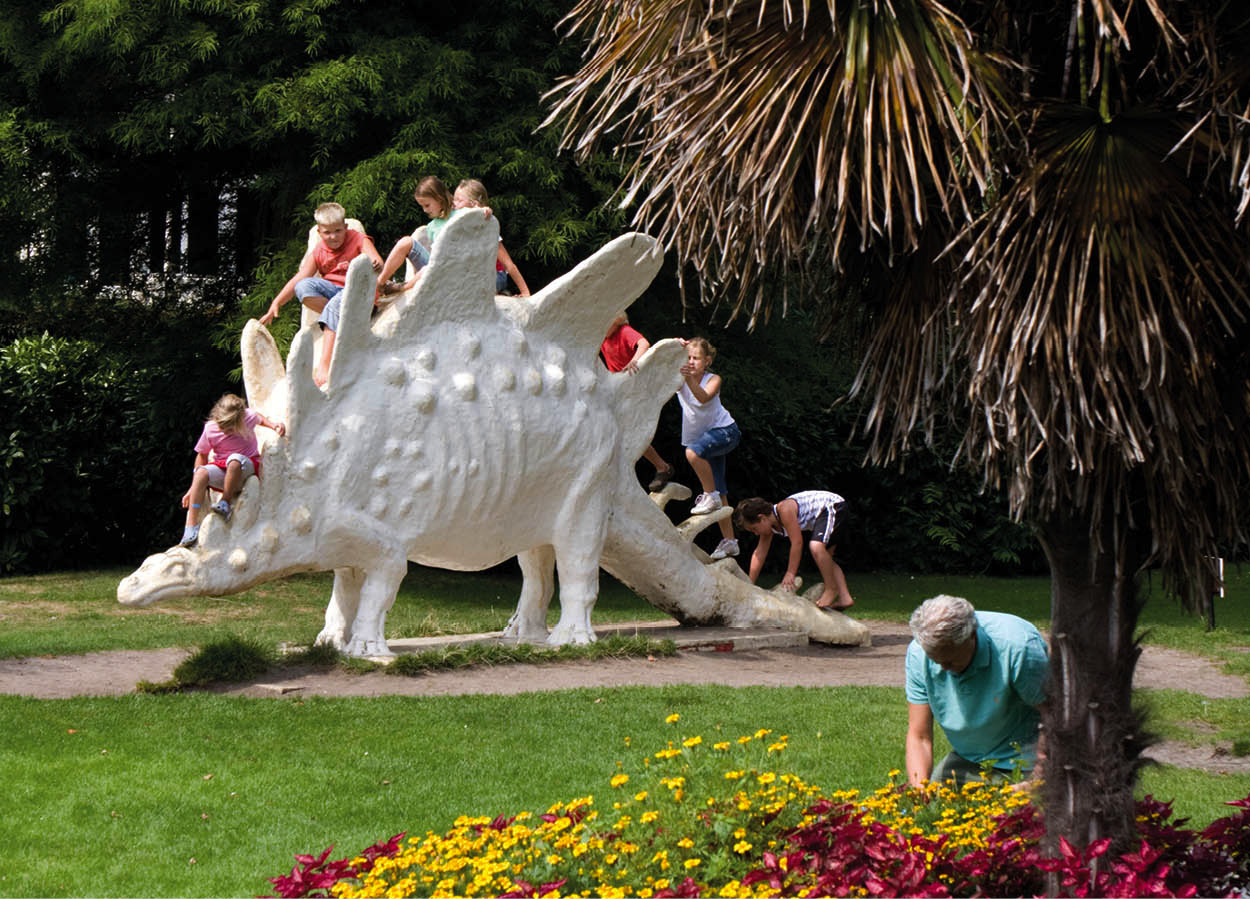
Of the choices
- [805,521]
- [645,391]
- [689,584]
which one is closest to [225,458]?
[645,391]

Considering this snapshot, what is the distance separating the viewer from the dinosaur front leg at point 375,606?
9477mm

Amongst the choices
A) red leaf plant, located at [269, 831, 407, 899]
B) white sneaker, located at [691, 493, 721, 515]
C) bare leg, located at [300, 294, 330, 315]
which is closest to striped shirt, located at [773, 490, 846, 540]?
white sneaker, located at [691, 493, 721, 515]

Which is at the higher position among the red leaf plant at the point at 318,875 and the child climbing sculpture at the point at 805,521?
the child climbing sculpture at the point at 805,521

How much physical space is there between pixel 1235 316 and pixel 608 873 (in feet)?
7.42

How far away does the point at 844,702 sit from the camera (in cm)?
879

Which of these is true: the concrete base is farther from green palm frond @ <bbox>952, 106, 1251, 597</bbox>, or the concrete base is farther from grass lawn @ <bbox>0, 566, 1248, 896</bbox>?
green palm frond @ <bbox>952, 106, 1251, 597</bbox>

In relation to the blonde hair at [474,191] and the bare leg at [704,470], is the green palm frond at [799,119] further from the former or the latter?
the bare leg at [704,470]

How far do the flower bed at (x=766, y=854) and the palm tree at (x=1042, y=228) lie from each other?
13.0 inches

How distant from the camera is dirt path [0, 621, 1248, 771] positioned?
29.0 ft

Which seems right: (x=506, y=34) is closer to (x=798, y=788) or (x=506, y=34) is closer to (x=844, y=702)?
(x=844, y=702)

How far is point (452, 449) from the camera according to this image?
9.45m

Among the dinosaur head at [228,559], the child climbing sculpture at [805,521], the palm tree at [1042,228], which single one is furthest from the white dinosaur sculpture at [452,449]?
the palm tree at [1042,228]

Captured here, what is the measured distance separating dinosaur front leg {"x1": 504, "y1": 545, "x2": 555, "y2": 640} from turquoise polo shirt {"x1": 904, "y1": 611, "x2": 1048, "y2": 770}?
5205 millimetres

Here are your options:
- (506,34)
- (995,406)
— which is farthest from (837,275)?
(506,34)
